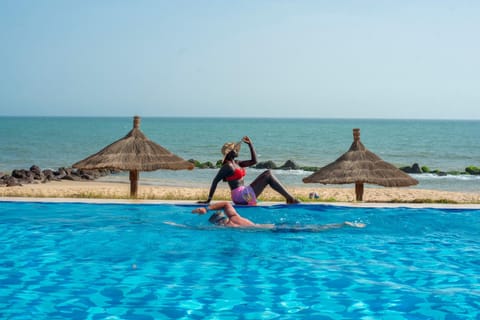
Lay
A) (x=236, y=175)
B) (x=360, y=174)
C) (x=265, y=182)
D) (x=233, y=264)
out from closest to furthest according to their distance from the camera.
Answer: (x=233, y=264), (x=236, y=175), (x=265, y=182), (x=360, y=174)

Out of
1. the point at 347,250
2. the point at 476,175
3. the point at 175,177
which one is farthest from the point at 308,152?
the point at 347,250

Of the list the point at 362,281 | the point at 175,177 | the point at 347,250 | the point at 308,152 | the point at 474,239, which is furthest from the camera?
the point at 308,152

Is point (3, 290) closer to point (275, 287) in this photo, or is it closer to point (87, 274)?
point (87, 274)

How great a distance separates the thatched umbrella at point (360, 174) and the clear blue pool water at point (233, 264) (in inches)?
63.2

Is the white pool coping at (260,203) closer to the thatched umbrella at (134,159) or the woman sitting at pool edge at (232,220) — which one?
the thatched umbrella at (134,159)

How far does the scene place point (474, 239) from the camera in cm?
988

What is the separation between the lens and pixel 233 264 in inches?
321

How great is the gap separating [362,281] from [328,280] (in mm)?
430

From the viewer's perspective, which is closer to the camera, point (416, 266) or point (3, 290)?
point (3, 290)

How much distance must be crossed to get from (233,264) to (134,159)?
6.71 m

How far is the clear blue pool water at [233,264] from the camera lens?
6.34 m

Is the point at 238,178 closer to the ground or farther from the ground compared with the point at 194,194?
farther from the ground

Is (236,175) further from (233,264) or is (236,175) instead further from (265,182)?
(233,264)

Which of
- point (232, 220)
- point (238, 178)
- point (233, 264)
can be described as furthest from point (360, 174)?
point (233, 264)
